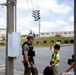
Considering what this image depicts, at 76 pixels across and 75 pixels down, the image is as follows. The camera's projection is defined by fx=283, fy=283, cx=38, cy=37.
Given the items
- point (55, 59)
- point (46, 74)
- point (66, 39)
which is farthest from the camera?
point (66, 39)

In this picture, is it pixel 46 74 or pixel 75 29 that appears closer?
pixel 75 29

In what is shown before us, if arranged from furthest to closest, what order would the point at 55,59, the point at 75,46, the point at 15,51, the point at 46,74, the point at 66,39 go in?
the point at 66,39 → the point at 55,59 → the point at 15,51 → the point at 46,74 → the point at 75,46

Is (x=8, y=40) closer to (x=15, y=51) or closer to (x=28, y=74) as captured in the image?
(x=15, y=51)

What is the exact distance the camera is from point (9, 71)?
28.3 feet

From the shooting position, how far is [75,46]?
170 inches

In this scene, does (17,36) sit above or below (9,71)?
above

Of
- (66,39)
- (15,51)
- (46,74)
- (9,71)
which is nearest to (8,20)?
(15,51)

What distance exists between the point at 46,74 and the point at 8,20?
406cm

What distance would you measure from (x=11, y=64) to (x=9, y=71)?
0.75 feet

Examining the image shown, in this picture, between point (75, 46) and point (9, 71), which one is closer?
point (75, 46)

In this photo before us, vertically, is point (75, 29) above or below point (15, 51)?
above

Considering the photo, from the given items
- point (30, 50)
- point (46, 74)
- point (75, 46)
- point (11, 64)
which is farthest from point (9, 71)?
point (75, 46)

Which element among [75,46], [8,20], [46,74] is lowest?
[46,74]

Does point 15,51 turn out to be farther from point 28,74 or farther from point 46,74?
point 46,74
